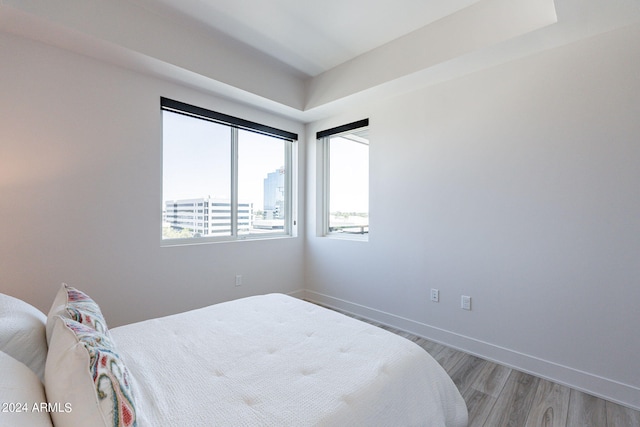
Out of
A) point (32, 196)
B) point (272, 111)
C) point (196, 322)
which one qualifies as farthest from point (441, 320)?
point (32, 196)

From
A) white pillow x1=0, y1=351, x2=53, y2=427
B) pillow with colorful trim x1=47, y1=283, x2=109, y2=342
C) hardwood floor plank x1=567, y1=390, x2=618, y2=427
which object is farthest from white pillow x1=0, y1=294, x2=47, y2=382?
hardwood floor plank x1=567, y1=390, x2=618, y2=427

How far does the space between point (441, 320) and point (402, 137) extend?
176 centimetres

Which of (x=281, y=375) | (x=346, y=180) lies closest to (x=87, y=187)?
(x=281, y=375)

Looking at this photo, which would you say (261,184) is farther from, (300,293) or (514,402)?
(514,402)

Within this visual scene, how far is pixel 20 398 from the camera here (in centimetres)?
63

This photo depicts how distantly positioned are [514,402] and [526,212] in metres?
1.27

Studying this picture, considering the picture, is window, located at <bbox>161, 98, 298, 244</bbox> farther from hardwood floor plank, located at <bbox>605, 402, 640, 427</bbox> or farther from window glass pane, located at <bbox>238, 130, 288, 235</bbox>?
hardwood floor plank, located at <bbox>605, 402, 640, 427</bbox>

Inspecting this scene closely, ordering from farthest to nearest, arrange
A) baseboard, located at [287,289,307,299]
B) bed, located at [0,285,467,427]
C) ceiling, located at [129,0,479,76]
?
baseboard, located at [287,289,307,299] < ceiling, located at [129,0,479,76] < bed, located at [0,285,467,427]

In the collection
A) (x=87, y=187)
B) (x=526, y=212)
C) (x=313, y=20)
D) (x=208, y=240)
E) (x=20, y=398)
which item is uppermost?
(x=313, y=20)

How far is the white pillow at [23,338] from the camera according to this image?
0.90m

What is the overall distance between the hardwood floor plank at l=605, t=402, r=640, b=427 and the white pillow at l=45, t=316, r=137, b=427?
238 cm

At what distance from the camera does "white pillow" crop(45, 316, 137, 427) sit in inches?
24.9

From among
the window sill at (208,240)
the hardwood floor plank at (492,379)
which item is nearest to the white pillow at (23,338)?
the window sill at (208,240)

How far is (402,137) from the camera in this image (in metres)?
2.82
